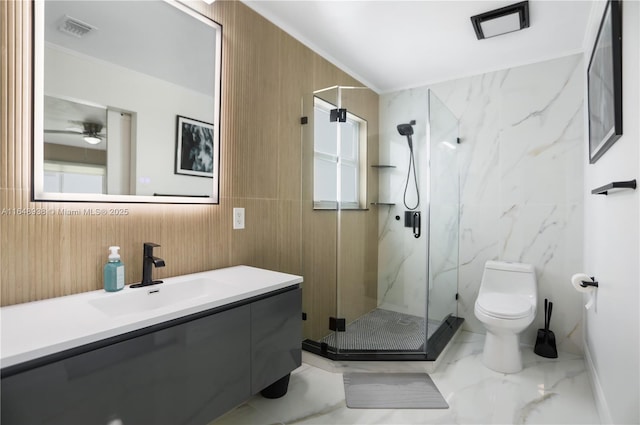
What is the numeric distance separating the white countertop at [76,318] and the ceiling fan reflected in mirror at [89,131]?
25.0 inches

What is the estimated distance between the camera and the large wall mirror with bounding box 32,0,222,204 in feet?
4.16

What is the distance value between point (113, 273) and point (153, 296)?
0.62 feet

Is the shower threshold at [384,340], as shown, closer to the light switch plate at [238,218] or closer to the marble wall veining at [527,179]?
the marble wall veining at [527,179]

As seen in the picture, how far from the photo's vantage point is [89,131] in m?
1.35

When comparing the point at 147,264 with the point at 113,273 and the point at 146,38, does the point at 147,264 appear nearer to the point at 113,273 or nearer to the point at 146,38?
the point at 113,273

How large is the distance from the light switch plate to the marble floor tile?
0.98 m

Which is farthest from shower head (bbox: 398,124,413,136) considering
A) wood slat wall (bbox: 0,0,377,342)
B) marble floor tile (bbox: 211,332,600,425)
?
marble floor tile (bbox: 211,332,600,425)

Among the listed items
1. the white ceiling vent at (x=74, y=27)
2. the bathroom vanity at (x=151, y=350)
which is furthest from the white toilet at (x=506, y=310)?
the white ceiling vent at (x=74, y=27)

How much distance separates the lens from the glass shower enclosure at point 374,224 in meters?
2.34

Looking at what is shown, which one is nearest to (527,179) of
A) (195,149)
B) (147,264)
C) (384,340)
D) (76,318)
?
(384,340)

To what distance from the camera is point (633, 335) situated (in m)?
1.18

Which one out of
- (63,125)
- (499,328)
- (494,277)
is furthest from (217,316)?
(494,277)

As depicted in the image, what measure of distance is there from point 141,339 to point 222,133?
1198mm

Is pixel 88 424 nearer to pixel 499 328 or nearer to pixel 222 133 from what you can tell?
pixel 222 133
